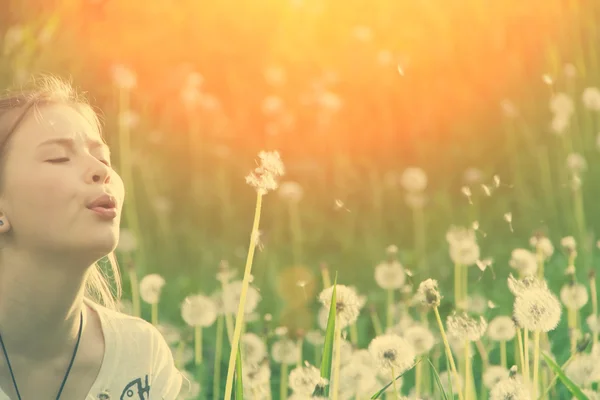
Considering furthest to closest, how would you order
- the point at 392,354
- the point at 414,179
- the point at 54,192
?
the point at 414,179 < the point at 392,354 < the point at 54,192

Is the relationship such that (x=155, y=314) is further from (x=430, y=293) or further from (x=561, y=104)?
(x=561, y=104)

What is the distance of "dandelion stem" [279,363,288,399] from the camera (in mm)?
1776

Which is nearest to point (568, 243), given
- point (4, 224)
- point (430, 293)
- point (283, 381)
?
point (430, 293)

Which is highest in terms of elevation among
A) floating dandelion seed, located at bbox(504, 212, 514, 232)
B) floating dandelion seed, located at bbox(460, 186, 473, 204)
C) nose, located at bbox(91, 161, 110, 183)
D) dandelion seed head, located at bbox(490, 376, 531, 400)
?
floating dandelion seed, located at bbox(460, 186, 473, 204)

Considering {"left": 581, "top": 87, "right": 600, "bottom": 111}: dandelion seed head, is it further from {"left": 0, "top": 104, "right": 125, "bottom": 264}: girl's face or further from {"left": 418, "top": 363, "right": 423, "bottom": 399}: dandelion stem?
{"left": 0, "top": 104, "right": 125, "bottom": 264}: girl's face

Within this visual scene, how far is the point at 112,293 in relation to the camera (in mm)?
1748

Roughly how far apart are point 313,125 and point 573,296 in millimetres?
700

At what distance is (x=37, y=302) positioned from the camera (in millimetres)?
1434

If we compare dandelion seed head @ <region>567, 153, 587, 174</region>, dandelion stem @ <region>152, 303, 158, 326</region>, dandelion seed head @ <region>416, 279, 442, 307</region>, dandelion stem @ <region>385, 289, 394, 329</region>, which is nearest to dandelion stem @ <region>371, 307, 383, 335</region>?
dandelion stem @ <region>385, 289, 394, 329</region>

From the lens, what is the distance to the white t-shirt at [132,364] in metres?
1.52

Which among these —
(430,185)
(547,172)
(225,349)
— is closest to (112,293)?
(225,349)

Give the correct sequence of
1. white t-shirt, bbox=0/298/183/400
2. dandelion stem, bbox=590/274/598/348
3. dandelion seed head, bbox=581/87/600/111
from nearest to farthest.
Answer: white t-shirt, bbox=0/298/183/400 < dandelion stem, bbox=590/274/598/348 < dandelion seed head, bbox=581/87/600/111

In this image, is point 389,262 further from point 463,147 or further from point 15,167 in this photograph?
point 15,167

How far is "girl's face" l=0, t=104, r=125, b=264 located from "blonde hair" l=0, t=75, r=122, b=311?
0.02m
